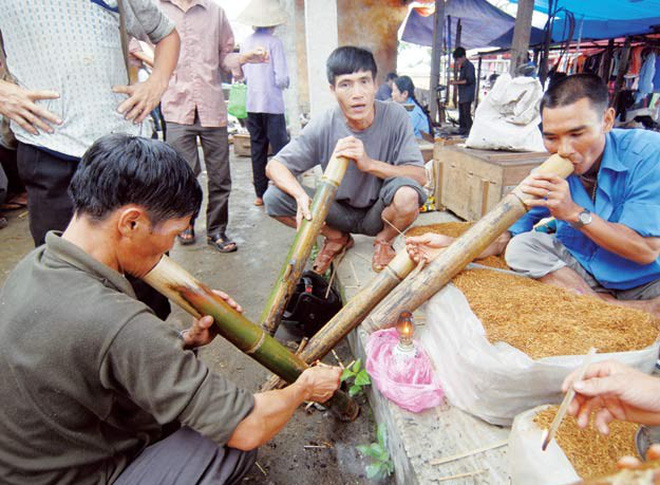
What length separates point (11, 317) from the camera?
117cm

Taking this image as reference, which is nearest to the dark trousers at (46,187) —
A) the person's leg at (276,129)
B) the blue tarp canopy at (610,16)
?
the person's leg at (276,129)

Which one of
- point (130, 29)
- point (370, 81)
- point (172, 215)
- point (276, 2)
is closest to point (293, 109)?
point (276, 2)

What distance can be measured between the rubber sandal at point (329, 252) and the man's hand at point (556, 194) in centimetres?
180

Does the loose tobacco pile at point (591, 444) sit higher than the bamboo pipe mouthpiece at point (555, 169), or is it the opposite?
the bamboo pipe mouthpiece at point (555, 169)

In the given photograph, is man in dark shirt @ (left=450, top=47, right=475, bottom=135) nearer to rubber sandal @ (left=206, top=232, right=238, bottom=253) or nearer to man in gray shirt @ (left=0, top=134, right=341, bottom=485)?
rubber sandal @ (left=206, top=232, right=238, bottom=253)

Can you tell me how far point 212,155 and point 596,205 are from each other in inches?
135

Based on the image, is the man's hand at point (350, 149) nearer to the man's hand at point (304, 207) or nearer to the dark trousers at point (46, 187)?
the man's hand at point (304, 207)

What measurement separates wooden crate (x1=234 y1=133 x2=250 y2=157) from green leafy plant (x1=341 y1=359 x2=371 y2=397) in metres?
7.80

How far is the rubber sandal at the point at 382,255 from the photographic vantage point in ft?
10.5

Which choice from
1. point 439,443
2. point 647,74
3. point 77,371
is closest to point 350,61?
Result: point 439,443

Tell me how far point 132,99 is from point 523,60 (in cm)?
495

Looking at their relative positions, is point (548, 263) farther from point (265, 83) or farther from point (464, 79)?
point (464, 79)

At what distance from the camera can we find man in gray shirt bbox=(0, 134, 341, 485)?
115cm

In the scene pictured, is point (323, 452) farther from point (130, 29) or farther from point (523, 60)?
point (523, 60)
